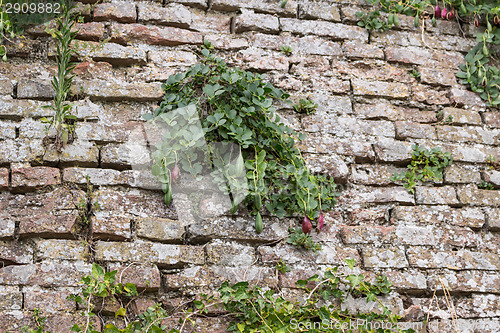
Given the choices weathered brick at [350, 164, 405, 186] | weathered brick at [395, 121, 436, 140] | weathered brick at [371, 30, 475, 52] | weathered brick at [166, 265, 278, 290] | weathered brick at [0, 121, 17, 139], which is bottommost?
weathered brick at [166, 265, 278, 290]

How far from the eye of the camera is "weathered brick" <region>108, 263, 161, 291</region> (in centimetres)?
183

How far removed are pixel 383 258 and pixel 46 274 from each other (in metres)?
1.35

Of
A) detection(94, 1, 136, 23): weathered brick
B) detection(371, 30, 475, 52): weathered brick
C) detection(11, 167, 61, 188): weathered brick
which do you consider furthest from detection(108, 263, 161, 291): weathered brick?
detection(371, 30, 475, 52): weathered brick

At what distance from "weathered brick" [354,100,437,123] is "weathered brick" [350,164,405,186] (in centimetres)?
26

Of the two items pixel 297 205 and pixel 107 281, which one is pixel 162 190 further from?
pixel 297 205

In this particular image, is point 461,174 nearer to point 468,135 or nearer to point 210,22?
point 468,135

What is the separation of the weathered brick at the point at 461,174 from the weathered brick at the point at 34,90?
1.85m

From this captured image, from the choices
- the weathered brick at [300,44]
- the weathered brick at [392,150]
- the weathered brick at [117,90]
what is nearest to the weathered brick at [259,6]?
the weathered brick at [300,44]

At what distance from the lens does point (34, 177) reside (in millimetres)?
1920

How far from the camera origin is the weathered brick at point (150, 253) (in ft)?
6.09

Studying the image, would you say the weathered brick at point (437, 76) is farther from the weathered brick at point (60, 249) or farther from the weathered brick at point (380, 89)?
the weathered brick at point (60, 249)

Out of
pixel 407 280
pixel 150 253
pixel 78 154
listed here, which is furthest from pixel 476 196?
pixel 78 154

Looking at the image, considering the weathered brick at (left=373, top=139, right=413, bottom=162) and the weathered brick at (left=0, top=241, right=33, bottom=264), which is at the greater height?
the weathered brick at (left=373, top=139, right=413, bottom=162)

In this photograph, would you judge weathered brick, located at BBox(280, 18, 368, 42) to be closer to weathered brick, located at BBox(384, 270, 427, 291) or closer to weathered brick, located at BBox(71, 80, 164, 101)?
weathered brick, located at BBox(71, 80, 164, 101)
